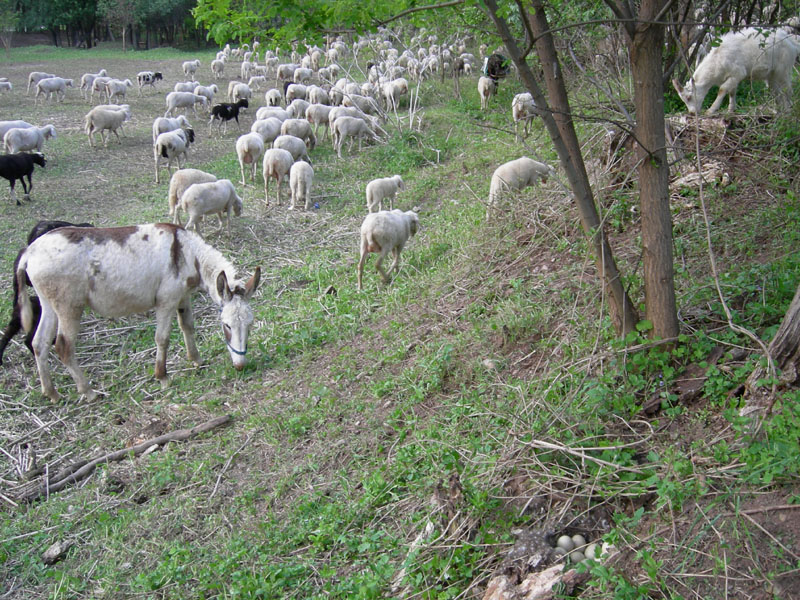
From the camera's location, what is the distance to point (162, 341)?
7000 mm

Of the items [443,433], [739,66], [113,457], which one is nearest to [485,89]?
[739,66]

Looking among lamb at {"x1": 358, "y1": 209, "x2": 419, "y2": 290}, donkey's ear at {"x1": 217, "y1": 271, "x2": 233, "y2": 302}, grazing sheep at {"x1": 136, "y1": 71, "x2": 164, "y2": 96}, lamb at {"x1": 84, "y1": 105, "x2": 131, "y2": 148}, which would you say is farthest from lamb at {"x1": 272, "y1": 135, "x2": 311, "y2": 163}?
grazing sheep at {"x1": 136, "y1": 71, "x2": 164, "y2": 96}

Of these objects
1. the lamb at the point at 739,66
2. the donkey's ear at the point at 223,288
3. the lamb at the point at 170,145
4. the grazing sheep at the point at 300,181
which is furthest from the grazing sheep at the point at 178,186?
the lamb at the point at 739,66

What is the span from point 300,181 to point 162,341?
6.25m

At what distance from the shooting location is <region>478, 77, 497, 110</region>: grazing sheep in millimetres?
18156

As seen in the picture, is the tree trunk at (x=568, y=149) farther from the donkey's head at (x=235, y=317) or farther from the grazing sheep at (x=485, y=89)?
the grazing sheep at (x=485, y=89)

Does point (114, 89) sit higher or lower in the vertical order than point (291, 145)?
higher

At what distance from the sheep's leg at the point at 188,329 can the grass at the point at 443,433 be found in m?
0.17

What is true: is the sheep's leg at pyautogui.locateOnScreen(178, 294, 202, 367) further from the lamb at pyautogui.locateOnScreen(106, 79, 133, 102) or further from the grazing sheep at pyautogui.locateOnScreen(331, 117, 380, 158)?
the lamb at pyautogui.locateOnScreen(106, 79, 133, 102)

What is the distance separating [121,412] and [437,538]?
4.29 metres

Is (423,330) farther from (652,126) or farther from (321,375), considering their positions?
(652,126)

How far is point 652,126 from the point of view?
3855 millimetres

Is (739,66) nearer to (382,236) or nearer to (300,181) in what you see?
(382,236)

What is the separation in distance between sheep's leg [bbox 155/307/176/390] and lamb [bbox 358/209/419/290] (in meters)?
2.50
